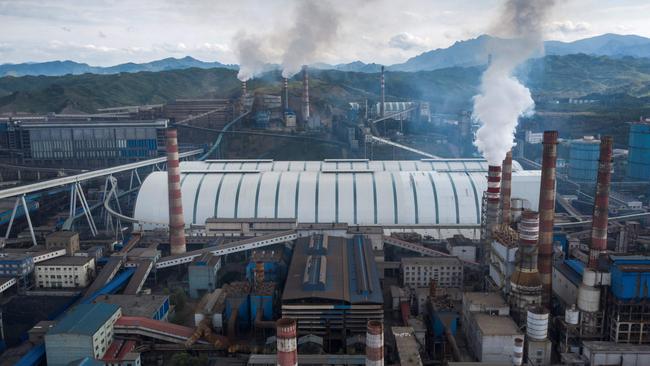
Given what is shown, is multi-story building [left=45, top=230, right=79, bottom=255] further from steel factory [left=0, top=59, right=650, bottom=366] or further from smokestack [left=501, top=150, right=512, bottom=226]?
smokestack [left=501, top=150, right=512, bottom=226]

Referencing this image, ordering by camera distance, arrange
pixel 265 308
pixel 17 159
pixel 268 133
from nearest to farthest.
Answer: pixel 265 308
pixel 17 159
pixel 268 133

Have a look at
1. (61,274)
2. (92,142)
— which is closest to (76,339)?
(61,274)

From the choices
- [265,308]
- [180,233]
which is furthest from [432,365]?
[180,233]

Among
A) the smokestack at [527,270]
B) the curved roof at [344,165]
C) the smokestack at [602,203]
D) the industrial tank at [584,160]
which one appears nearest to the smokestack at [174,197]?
the curved roof at [344,165]

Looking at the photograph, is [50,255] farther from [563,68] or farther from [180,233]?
[563,68]

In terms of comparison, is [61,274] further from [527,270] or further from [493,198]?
[527,270]

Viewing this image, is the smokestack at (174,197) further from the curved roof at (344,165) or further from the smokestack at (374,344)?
the smokestack at (374,344)

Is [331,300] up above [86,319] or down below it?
above
